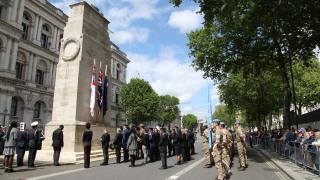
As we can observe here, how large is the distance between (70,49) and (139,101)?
41664mm

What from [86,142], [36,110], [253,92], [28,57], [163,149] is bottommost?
[163,149]

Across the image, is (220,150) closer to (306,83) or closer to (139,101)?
(306,83)

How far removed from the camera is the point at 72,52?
1933cm

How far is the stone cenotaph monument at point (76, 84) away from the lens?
17.6 metres

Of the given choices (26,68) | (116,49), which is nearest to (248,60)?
(26,68)

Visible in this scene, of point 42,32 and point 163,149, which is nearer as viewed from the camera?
point 163,149

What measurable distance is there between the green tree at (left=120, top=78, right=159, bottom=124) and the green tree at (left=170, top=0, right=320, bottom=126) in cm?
3202

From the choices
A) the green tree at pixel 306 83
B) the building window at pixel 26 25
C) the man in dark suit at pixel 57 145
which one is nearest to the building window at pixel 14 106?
the building window at pixel 26 25

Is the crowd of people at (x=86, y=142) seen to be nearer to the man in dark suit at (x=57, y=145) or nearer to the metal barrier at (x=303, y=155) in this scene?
the man in dark suit at (x=57, y=145)

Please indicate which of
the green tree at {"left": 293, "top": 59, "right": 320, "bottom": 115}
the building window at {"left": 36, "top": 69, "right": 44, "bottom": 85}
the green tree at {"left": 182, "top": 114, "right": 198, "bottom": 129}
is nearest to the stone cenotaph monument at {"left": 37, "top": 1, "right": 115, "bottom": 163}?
the building window at {"left": 36, "top": 69, "right": 44, "bottom": 85}

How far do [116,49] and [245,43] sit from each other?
2117 inches

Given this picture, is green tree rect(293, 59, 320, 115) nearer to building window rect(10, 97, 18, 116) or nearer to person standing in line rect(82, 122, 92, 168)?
person standing in line rect(82, 122, 92, 168)

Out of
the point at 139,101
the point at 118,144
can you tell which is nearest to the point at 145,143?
the point at 118,144

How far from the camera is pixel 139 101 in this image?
60.9 m
